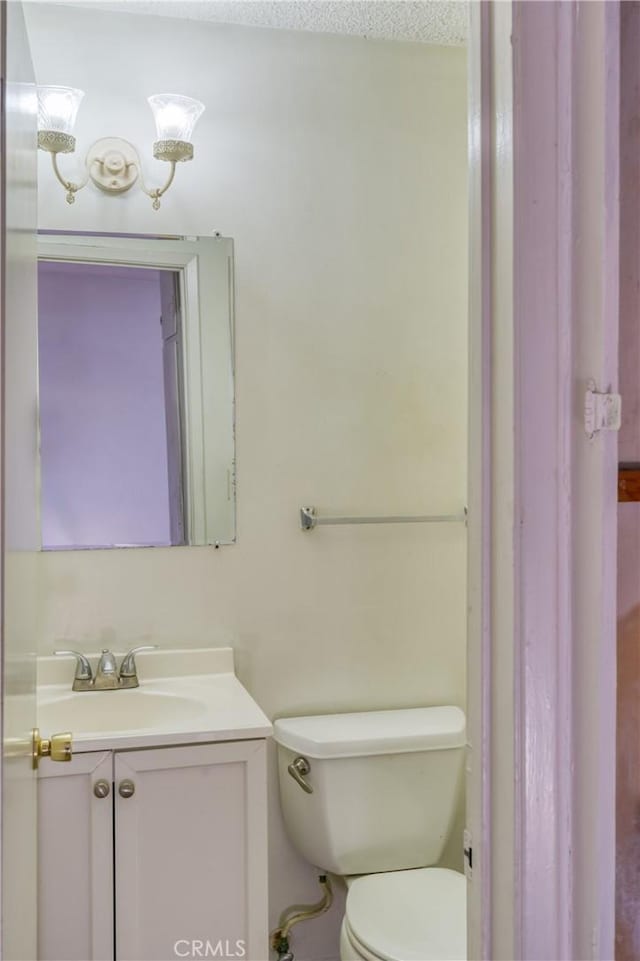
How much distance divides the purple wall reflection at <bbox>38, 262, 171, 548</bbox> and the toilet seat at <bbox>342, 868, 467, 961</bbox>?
0.92 m

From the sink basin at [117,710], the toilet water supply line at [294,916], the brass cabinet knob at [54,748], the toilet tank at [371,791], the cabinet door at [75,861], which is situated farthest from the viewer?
the toilet water supply line at [294,916]

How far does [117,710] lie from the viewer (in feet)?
6.48

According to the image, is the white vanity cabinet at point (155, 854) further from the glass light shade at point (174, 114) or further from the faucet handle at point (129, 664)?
the glass light shade at point (174, 114)

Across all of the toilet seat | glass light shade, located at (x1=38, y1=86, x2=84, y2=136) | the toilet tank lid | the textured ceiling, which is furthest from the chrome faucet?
the textured ceiling

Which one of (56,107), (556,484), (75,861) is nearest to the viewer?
(556,484)

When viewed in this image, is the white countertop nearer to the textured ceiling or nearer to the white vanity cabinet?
the white vanity cabinet

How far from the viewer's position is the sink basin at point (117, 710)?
6.29 feet

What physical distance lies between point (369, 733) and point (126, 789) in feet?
2.04

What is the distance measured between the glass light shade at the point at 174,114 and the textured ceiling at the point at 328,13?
0.24 metres

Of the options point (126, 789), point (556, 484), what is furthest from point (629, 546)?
point (126, 789)

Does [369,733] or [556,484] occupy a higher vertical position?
[556,484]

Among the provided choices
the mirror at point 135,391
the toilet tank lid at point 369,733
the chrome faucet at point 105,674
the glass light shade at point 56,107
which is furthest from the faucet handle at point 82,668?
the glass light shade at point 56,107

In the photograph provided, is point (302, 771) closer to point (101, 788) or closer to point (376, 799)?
point (376, 799)

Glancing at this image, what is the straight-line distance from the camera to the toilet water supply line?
2180 mm
